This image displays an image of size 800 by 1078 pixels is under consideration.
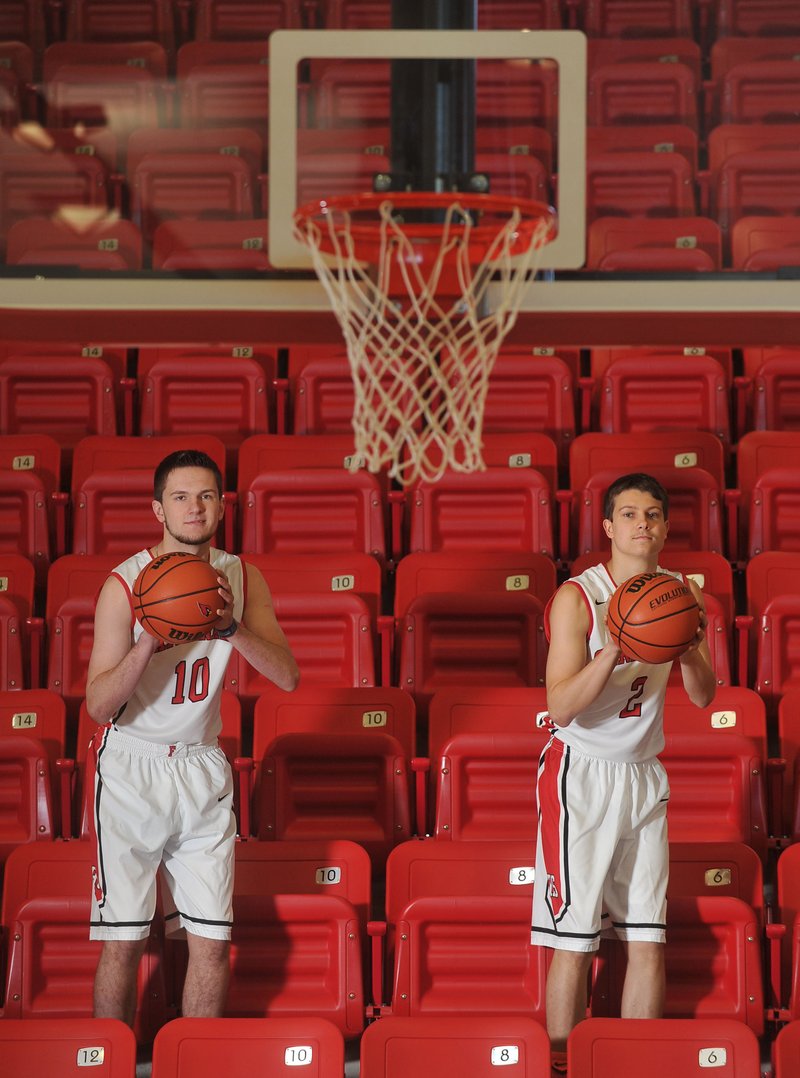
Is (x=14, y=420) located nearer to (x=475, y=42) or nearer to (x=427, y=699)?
(x=427, y=699)

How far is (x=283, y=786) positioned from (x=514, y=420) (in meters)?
2.13

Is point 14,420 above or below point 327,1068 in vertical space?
above

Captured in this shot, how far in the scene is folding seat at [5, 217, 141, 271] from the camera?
381 centimetres

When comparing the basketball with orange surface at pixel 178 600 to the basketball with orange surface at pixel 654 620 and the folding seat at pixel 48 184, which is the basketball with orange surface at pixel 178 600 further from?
the folding seat at pixel 48 184

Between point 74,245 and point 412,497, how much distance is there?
146 cm

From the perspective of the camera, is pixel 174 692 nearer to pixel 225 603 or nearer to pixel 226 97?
pixel 225 603

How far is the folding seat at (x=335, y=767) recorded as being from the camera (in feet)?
12.5

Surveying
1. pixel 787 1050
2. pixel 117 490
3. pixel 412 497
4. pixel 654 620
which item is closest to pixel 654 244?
pixel 412 497

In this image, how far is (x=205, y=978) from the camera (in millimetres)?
3152

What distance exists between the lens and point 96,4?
636cm

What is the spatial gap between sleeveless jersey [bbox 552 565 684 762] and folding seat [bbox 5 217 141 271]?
1603mm

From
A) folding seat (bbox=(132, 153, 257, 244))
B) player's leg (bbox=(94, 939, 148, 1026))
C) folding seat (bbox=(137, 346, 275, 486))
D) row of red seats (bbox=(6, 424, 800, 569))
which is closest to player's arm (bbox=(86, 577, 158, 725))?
player's leg (bbox=(94, 939, 148, 1026))

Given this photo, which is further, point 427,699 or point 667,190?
point 667,190

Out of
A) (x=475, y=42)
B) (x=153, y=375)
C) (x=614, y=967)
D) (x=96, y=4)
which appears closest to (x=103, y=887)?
(x=614, y=967)
